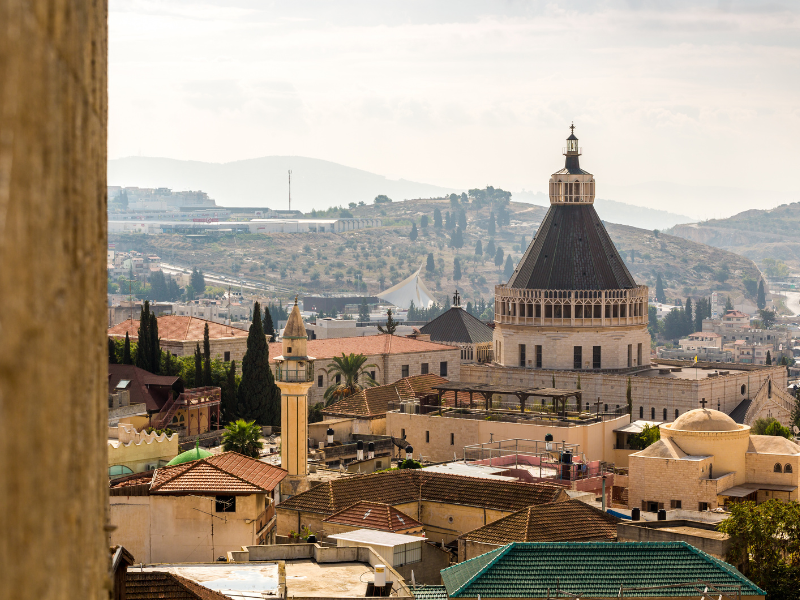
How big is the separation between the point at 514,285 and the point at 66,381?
280ft

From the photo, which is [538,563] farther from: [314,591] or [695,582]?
[314,591]

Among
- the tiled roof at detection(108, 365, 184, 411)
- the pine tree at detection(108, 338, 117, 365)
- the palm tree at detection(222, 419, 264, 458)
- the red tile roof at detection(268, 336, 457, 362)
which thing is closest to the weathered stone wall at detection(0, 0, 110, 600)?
the palm tree at detection(222, 419, 264, 458)

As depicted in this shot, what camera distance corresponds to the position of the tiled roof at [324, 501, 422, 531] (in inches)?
1503

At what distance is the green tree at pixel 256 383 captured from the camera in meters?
67.2

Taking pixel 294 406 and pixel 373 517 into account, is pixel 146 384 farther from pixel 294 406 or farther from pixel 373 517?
pixel 373 517

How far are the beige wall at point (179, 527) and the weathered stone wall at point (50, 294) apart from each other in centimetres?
3269

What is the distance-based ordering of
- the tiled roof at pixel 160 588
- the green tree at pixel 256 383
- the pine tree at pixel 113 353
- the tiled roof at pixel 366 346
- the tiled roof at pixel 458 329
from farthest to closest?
the tiled roof at pixel 458 329 < the tiled roof at pixel 366 346 < the pine tree at pixel 113 353 < the green tree at pixel 256 383 < the tiled roof at pixel 160 588

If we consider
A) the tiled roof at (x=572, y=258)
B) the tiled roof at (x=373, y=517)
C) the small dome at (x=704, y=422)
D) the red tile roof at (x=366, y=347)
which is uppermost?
the tiled roof at (x=572, y=258)

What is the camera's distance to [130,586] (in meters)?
Answer: 19.4

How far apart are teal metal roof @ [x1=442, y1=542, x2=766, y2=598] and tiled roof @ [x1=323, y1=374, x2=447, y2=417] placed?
Answer: 36013mm

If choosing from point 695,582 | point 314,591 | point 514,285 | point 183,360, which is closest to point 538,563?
point 695,582

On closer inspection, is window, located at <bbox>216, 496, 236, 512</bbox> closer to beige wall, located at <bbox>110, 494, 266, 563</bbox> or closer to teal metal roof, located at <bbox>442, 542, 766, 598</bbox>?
beige wall, located at <bbox>110, 494, 266, 563</bbox>

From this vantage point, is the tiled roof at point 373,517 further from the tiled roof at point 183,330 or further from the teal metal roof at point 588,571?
the tiled roof at point 183,330

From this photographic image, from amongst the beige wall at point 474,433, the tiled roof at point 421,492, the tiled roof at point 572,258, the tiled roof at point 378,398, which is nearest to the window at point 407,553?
the tiled roof at point 421,492
